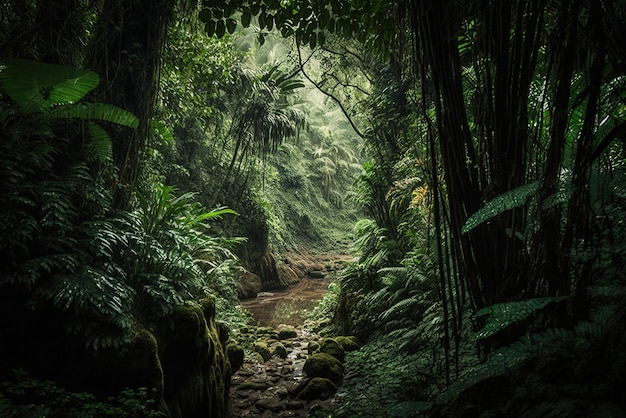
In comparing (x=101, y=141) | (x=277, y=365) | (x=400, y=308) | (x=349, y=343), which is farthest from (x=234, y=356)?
(x=101, y=141)

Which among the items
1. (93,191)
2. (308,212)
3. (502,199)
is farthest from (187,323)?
(308,212)

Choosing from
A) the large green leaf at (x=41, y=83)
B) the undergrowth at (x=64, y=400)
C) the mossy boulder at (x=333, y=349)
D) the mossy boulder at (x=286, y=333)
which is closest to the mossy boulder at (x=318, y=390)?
the mossy boulder at (x=333, y=349)

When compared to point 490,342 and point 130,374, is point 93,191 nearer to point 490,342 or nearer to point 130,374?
point 130,374

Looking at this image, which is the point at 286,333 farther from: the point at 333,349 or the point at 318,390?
the point at 318,390

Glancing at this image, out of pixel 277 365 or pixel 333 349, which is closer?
pixel 333 349

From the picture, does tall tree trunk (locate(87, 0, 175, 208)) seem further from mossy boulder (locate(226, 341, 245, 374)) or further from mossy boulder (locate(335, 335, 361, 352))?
mossy boulder (locate(335, 335, 361, 352))

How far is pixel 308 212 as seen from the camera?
18.0 meters

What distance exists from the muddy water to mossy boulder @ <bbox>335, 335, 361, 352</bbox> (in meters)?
2.40

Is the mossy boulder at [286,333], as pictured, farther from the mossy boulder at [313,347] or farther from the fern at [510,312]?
the fern at [510,312]

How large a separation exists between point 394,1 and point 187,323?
2997 mm

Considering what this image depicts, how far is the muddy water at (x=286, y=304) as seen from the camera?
25.8 feet

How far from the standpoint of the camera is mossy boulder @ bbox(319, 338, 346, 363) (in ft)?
16.0

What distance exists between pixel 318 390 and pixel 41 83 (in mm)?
4073

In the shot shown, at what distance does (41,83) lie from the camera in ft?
8.77
